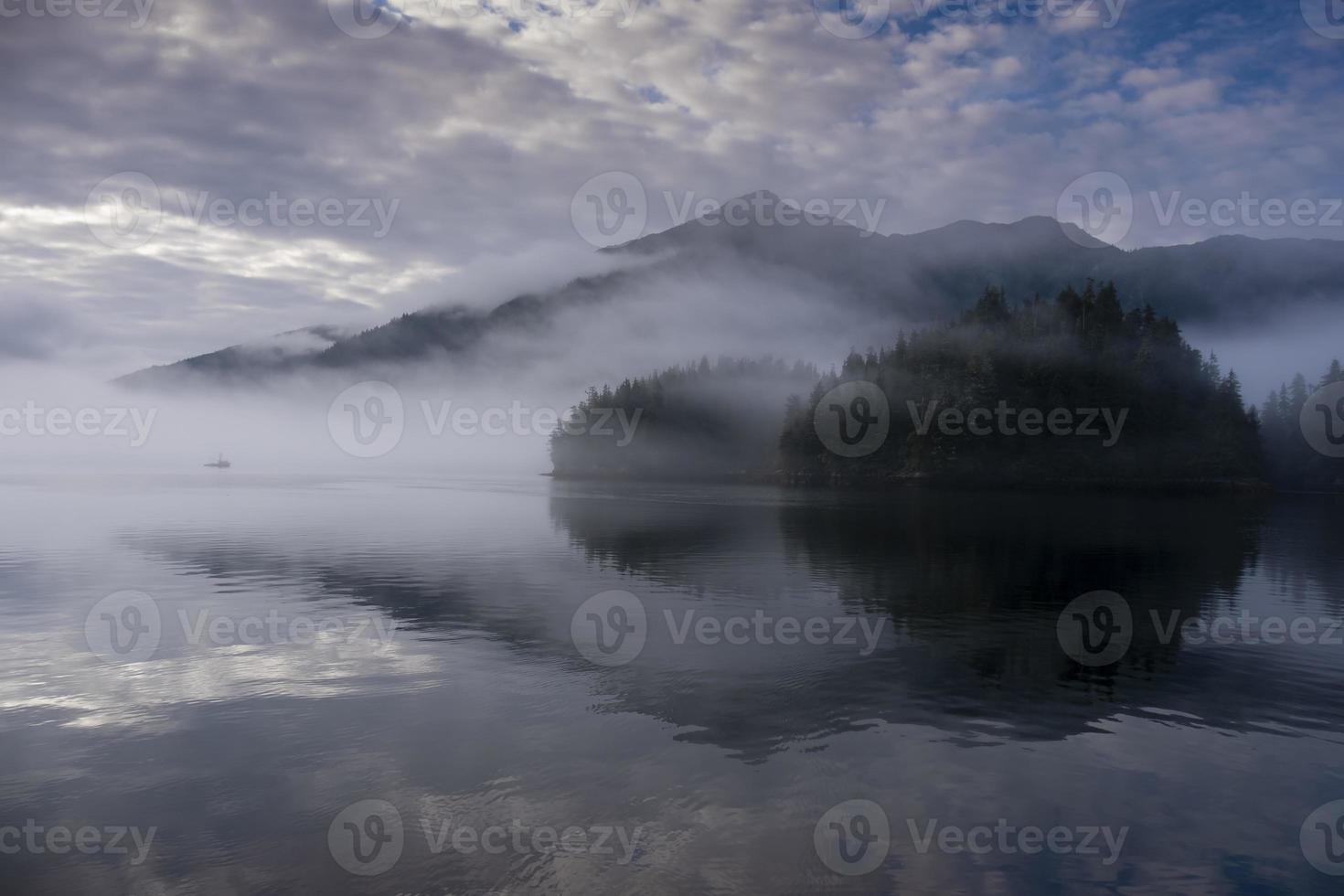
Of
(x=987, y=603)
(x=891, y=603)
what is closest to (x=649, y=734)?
(x=891, y=603)

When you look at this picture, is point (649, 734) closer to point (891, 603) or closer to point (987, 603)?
point (891, 603)

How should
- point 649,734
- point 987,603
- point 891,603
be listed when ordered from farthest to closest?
point 987,603
point 891,603
point 649,734

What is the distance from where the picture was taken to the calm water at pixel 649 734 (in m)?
13.7

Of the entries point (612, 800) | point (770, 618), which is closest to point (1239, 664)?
point (770, 618)

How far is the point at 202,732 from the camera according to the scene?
63.5 ft

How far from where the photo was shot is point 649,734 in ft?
64.8

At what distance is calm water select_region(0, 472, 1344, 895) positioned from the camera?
1366 cm

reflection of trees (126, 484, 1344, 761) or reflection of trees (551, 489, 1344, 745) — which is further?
reflection of trees (551, 489, 1344, 745)

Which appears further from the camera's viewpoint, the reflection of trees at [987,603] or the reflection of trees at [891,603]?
the reflection of trees at [987,603]

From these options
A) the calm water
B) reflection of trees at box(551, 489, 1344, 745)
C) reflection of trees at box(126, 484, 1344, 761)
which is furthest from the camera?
reflection of trees at box(551, 489, 1344, 745)

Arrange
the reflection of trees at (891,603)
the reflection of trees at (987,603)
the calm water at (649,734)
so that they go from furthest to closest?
the reflection of trees at (987,603), the reflection of trees at (891,603), the calm water at (649,734)

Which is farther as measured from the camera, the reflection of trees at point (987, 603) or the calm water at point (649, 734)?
the reflection of trees at point (987, 603)

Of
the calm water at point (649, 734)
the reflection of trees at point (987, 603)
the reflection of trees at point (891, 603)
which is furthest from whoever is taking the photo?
the reflection of trees at point (987, 603)

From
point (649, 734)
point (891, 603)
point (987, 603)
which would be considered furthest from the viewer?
point (987, 603)
